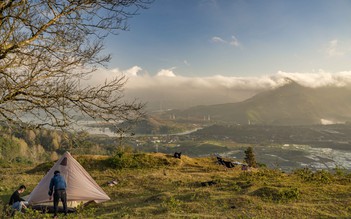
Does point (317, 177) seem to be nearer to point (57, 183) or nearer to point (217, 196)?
point (217, 196)

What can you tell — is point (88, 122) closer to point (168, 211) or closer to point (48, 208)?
point (168, 211)

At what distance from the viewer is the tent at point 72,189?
46.1ft

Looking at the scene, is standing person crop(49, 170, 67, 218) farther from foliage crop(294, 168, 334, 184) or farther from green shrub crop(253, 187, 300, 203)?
foliage crop(294, 168, 334, 184)

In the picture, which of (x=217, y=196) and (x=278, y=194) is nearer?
(x=278, y=194)

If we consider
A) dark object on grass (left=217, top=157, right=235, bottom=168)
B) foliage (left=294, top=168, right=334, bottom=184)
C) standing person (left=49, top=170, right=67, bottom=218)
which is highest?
standing person (left=49, top=170, right=67, bottom=218)

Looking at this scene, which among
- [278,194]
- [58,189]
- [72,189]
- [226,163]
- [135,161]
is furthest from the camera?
[226,163]

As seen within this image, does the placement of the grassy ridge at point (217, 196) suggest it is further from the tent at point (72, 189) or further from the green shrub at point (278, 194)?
the tent at point (72, 189)

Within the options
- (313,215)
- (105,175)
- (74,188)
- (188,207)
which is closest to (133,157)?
(105,175)

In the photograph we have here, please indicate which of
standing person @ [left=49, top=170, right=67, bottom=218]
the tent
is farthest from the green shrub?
standing person @ [left=49, top=170, right=67, bottom=218]

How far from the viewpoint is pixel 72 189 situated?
1447 cm

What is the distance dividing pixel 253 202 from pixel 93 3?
10128mm

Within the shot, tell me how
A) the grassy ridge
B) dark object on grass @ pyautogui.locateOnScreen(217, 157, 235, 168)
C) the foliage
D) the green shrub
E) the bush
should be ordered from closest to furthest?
1. the grassy ridge
2. the green shrub
3. the foliage
4. the bush
5. dark object on grass @ pyautogui.locateOnScreen(217, 157, 235, 168)

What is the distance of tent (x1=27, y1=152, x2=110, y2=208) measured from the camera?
14.0 m

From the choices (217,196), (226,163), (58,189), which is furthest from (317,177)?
(58,189)
